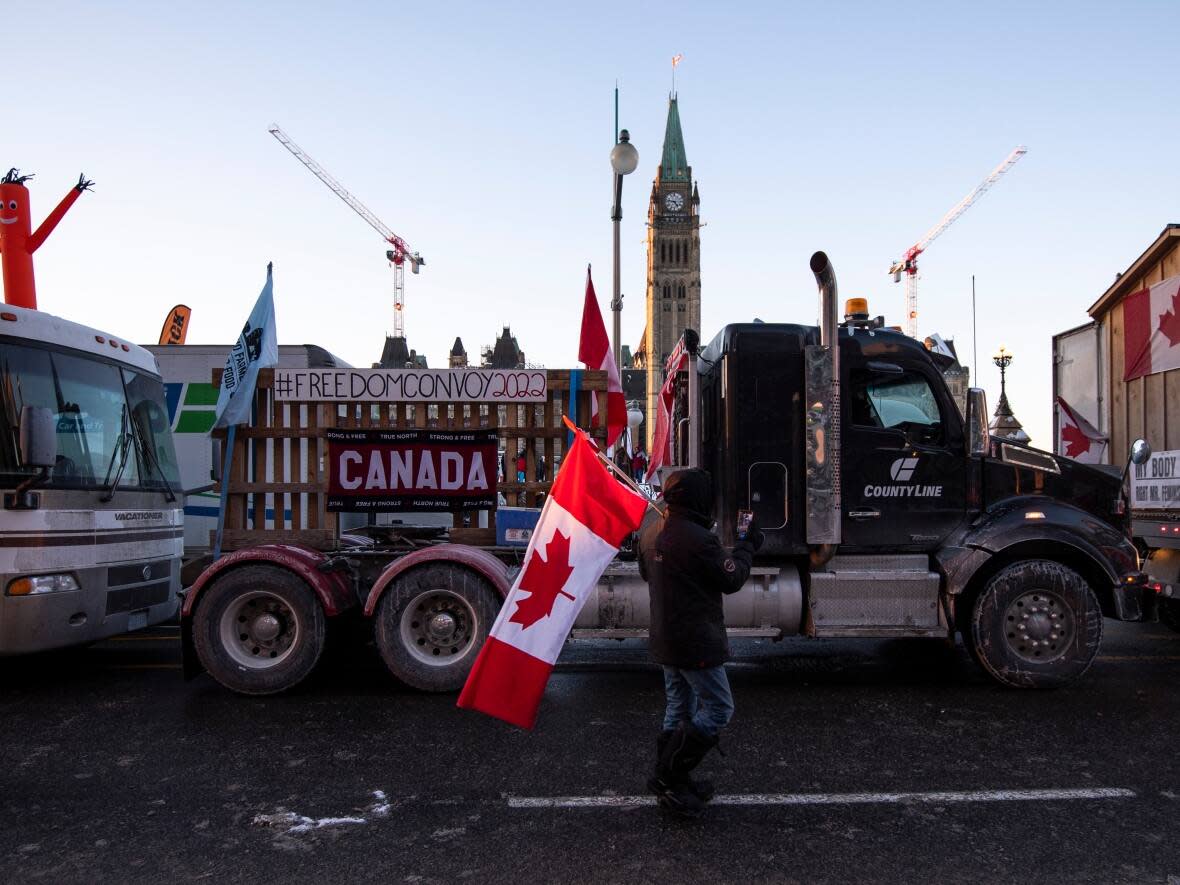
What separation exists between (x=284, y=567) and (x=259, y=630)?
536 millimetres

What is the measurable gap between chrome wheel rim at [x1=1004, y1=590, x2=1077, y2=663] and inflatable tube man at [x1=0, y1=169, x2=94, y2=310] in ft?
35.2

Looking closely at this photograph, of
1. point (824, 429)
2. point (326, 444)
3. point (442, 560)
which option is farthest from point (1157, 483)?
point (326, 444)

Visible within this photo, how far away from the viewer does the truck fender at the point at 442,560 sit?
6344 mm

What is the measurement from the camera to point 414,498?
23.5 feet

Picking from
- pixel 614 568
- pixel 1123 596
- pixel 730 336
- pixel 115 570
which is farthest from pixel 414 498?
pixel 1123 596

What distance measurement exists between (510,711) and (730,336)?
145 inches

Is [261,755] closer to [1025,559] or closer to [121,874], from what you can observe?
[121,874]

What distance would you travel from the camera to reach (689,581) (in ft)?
13.1

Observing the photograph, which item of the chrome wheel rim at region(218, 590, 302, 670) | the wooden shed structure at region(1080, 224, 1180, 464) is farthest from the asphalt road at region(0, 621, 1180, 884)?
the wooden shed structure at region(1080, 224, 1180, 464)

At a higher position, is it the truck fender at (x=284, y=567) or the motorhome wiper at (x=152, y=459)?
the motorhome wiper at (x=152, y=459)

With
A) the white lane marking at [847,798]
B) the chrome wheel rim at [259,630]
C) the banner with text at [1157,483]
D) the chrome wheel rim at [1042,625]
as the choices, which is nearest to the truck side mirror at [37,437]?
the chrome wheel rim at [259,630]

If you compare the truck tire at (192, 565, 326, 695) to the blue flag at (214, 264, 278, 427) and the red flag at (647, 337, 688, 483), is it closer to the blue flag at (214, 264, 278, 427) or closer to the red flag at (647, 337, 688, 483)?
the blue flag at (214, 264, 278, 427)

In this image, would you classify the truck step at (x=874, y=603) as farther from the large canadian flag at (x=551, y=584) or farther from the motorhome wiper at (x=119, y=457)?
the motorhome wiper at (x=119, y=457)

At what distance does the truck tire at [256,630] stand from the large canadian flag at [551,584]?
2.51m
